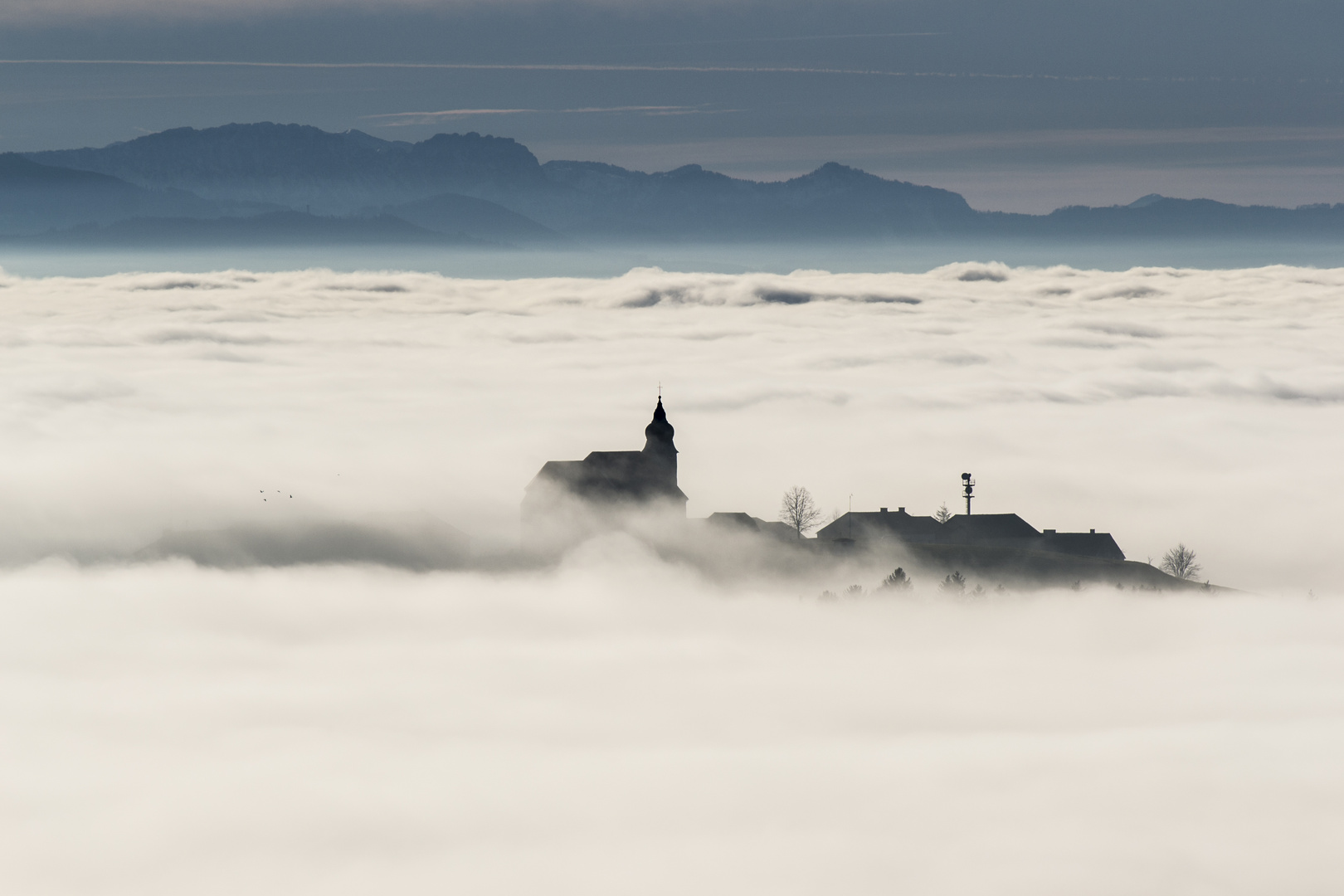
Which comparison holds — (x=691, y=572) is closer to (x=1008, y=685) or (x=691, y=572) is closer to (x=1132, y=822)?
(x=1008, y=685)

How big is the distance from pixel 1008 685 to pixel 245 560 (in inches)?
3986

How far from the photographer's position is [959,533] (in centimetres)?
13150

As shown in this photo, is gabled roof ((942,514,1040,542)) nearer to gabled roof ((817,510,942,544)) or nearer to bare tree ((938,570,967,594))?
gabled roof ((817,510,942,544))

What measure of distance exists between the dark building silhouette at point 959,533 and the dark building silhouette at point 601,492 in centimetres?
1558

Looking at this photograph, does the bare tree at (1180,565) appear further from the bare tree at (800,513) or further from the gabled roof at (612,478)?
the gabled roof at (612,478)

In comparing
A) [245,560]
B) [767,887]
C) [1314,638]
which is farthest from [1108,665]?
[245,560]

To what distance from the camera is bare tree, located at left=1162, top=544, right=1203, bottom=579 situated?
13838cm

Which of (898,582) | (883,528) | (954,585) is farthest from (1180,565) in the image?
(898,582)

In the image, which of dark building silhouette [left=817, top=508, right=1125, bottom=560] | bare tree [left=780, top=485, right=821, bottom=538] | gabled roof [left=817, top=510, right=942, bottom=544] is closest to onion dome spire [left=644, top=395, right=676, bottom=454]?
bare tree [left=780, top=485, right=821, bottom=538]

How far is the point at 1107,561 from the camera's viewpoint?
125 m

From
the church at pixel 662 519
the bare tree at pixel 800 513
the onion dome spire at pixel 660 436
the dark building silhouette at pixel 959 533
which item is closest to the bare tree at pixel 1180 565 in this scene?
the church at pixel 662 519

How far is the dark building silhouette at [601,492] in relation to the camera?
136625 millimetres

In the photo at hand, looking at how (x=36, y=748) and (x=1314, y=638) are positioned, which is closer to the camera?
(x=1314, y=638)

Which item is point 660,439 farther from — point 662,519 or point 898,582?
point 898,582
